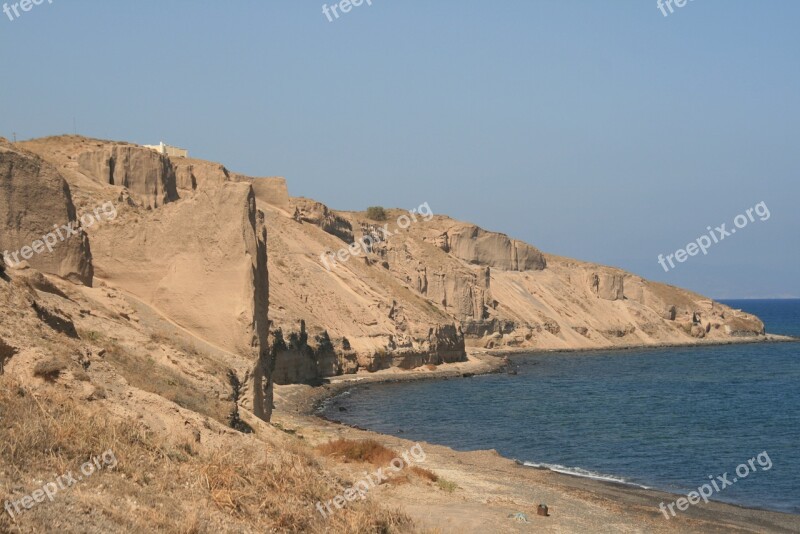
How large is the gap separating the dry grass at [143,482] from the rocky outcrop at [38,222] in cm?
825

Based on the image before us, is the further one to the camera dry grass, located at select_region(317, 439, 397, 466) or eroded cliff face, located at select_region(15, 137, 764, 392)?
eroded cliff face, located at select_region(15, 137, 764, 392)

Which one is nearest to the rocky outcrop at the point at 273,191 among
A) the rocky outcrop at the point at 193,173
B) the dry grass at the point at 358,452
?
the rocky outcrop at the point at 193,173

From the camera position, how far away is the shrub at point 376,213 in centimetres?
11300

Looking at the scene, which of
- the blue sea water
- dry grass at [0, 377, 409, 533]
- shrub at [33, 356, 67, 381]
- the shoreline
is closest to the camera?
dry grass at [0, 377, 409, 533]

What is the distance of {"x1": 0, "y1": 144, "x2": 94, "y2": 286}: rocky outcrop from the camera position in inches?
699

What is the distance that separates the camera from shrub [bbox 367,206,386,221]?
11300 cm

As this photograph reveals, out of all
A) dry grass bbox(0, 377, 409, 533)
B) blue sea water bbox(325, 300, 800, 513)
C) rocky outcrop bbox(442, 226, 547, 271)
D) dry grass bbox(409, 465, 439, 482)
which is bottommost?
blue sea water bbox(325, 300, 800, 513)

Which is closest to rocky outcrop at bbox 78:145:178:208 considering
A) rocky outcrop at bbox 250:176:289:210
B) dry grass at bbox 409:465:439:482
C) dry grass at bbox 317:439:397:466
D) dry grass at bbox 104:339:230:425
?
rocky outcrop at bbox 250:176:289:210

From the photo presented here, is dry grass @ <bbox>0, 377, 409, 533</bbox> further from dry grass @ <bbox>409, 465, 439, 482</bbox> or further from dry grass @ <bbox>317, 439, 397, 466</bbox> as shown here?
dry grass @ <bbox>317, 439, 397, 466</bbox>

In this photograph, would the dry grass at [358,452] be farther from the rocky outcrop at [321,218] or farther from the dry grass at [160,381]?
the rocky outcrop at [321,218]

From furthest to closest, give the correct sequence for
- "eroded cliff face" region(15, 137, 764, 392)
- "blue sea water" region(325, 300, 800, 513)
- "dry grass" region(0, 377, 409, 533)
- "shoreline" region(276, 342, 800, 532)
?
"blue sea water" region(325, 300, 800, 513) → "eroded cliff face" region(15, 137, 764, 392) → "shoreline" region(276, 342, 800, 532) → "dry grass" region(0, 377, 409, 533)

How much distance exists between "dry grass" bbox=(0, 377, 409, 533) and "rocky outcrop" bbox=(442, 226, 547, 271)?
86218 millimetres

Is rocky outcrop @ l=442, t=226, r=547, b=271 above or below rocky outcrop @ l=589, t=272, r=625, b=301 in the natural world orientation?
above

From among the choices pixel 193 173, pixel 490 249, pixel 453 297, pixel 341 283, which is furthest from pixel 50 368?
pixel 490 249
